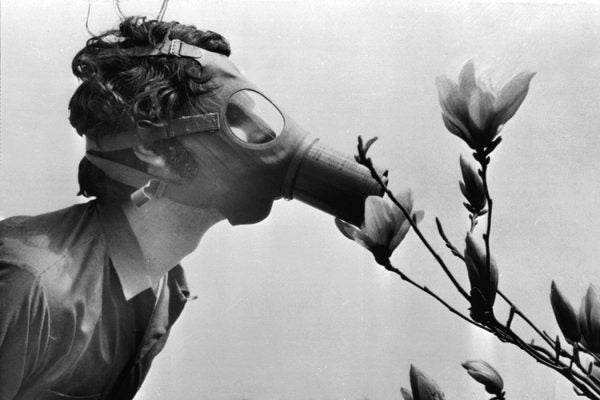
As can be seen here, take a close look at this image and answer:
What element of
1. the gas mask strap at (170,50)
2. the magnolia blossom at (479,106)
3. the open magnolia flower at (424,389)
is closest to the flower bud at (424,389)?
the open magnolia flower at (424,389)

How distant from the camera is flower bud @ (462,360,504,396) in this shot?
2.45 ft

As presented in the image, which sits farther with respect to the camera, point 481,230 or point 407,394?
point 481,230

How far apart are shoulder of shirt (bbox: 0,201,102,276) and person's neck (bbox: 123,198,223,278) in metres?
0.07

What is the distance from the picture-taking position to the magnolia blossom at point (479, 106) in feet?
2.27

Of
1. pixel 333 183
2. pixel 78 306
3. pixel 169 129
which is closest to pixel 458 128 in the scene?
pixel 333 183

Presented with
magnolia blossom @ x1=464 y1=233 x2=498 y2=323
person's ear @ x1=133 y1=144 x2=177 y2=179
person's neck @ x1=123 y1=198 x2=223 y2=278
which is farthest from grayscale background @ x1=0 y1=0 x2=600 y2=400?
magnolia blossom @ x1=464 y1=233 x2=498 y2=323

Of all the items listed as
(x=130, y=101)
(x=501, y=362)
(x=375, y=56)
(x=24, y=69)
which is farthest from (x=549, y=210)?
(x=24, y=69)

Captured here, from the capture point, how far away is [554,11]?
1.31m

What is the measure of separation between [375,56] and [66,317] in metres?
0.73

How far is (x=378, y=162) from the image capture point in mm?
1284

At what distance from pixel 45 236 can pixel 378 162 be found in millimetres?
614

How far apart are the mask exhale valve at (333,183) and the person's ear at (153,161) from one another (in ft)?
0.71

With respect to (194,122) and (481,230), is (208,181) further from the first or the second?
(481,230)

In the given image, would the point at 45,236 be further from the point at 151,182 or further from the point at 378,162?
the point at 378,162
